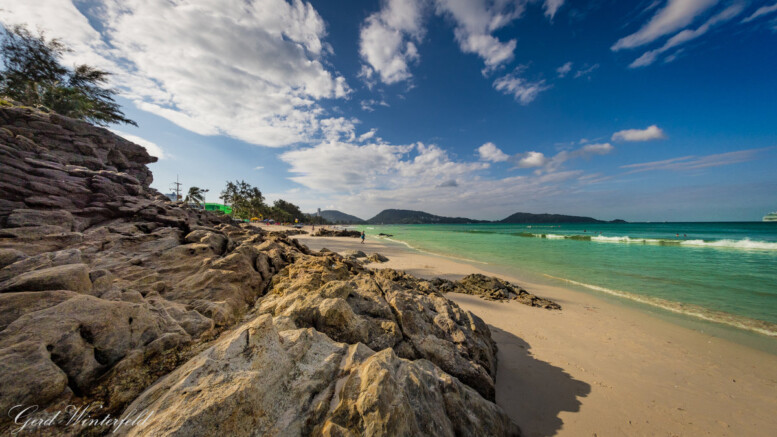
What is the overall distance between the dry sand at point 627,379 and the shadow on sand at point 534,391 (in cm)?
2

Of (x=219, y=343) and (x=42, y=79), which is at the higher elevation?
(x=42, y=79)

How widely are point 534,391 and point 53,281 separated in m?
8.75

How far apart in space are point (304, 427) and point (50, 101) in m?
33.3

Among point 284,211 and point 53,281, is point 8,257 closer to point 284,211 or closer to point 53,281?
point 53,281

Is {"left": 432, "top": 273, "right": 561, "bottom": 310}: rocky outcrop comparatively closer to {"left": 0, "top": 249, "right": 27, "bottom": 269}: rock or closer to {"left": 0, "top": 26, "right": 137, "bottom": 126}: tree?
{"left": 0, "top": 249, "right": 27, "bottom": 269}: rock

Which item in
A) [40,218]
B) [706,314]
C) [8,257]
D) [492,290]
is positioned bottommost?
[706,314]

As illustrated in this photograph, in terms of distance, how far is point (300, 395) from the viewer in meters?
2.64

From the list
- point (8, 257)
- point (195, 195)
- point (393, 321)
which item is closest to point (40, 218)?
point (8, 257)

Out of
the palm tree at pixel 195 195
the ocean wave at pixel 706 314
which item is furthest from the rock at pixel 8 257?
the palm tree at pixel 195 195

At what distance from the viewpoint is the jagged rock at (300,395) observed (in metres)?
2.17

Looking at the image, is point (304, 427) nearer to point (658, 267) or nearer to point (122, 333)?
point (122, 333)

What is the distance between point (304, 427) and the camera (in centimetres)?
237

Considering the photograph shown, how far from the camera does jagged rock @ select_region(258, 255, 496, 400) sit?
4078 mm

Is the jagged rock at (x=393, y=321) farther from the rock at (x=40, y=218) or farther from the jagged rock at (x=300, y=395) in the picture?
the rock at (x=40, y=218)
